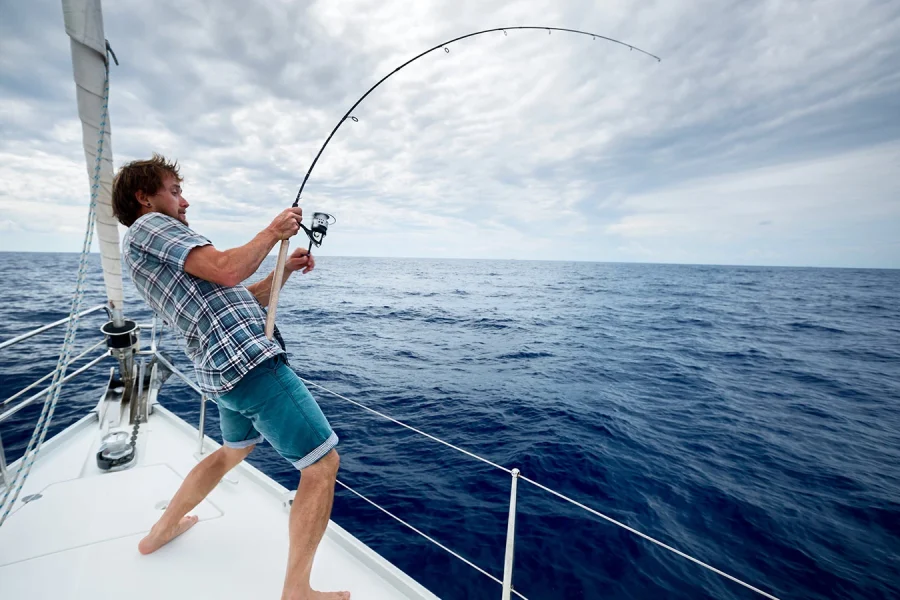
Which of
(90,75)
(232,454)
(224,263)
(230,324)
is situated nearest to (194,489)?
(232,454)

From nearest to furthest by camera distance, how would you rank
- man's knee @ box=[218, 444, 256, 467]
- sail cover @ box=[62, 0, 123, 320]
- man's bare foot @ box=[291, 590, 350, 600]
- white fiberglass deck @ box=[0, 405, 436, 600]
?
man's bare foot @ box=[291, 590, 350, 600]
white fiberglass deck @ box=[0, 405, 436, 600]
man's knee @ box=[218, 444, 256, 467]
sail cover @ box=[62, 0, 123, 320]

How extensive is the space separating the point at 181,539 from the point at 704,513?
16.6ft

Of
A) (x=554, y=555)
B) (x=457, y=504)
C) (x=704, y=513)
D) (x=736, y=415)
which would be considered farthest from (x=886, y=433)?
(x=457, y=504)

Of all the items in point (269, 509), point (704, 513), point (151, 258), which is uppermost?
point (151, 258)

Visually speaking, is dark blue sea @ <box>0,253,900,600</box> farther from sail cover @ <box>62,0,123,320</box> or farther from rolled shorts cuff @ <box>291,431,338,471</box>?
sail cover @ <box>62,0,123,320</box>

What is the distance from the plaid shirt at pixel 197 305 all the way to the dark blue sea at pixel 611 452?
2888 millimetres

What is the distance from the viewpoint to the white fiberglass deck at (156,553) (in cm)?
167

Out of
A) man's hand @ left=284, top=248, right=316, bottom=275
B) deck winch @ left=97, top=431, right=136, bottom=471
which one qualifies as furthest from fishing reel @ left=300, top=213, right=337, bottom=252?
deck winch @ left=97, top=431, right=136, bottom=471

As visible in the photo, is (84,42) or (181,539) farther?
(84,42)

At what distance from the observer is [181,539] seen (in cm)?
196

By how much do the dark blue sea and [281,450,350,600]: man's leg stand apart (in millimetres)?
2160

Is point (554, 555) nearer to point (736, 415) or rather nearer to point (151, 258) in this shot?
point (151, 258)

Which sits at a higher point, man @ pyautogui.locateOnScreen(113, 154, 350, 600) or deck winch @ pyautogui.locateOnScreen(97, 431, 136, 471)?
man @ pyautogui.locateOnScreen(113, 154, 350, 600)

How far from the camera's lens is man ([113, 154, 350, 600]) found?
1356 millimetres
